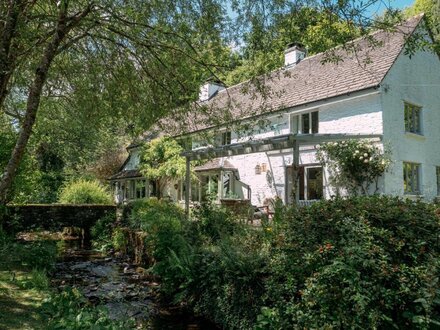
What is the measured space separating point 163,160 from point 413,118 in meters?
13.1

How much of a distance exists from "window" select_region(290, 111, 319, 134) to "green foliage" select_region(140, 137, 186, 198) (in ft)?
19.6

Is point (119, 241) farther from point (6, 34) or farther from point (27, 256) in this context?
point (6, 34)

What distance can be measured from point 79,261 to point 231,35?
8.00 m

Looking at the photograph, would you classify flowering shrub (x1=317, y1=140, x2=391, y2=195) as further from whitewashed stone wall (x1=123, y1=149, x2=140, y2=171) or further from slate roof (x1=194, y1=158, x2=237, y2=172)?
whitewashed stone wall (x1=123, y1=149, x2=140, y2=171)

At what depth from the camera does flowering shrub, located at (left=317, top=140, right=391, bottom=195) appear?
14219mm

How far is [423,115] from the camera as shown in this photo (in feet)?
56.1

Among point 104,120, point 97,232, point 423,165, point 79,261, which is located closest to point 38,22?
point 104,120

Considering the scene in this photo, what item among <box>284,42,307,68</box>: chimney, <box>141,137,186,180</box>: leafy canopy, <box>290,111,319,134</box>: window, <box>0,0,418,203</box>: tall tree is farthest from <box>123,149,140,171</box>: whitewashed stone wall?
<box>0,0,418,203</box>: tall tree

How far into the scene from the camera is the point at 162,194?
26.5 meters

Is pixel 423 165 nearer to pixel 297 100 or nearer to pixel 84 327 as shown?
pixel 297 100

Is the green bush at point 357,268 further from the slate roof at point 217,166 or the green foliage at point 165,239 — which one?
the slate roof at point 217,166

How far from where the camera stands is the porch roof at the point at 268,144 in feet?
37.4

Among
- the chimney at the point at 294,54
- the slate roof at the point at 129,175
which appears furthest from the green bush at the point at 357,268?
the slate roof at the point at 129,175

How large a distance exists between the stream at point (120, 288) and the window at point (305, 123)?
10.1 m
